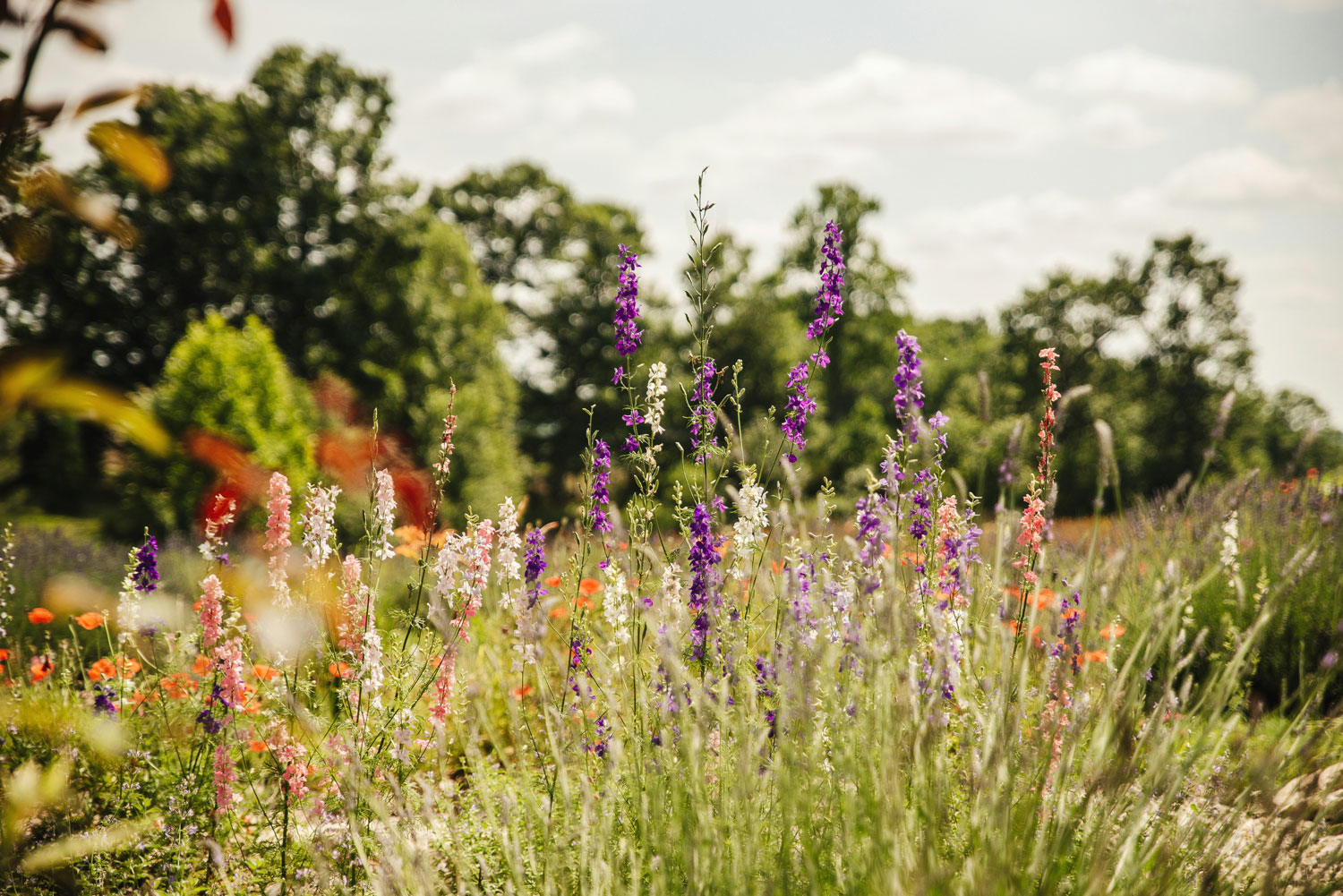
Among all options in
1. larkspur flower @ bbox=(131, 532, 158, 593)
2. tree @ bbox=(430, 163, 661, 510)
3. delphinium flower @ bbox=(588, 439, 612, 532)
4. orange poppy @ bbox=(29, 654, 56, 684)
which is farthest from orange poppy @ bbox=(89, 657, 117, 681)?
tree @ bbox=(430, 163, 661, 510)

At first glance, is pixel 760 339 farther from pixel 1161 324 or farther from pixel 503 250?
pixel 1161 324

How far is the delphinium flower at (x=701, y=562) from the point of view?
2.65 metres

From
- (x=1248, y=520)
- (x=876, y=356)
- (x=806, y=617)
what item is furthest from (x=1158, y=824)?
(x=876, y=356)

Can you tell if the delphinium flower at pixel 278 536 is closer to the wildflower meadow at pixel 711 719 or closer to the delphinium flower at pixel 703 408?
the wildflower meadow at pixel 711 719

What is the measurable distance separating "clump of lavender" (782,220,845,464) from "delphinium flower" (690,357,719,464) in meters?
0.29

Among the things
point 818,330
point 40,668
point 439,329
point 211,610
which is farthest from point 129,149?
point 439,329

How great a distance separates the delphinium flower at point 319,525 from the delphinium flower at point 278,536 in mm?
122

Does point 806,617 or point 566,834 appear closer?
point 566,834

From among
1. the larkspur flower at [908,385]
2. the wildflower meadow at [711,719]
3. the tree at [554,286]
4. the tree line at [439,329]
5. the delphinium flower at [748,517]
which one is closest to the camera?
the wildflower meadow at [711,719]

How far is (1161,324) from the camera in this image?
89.8ft

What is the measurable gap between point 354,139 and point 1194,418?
26.2m

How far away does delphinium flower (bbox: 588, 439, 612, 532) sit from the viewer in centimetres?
295

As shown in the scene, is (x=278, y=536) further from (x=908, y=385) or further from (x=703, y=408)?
(x=908, y=385)

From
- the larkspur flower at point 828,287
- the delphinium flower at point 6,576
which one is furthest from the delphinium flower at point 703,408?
the delphinium flower at point 6,576
